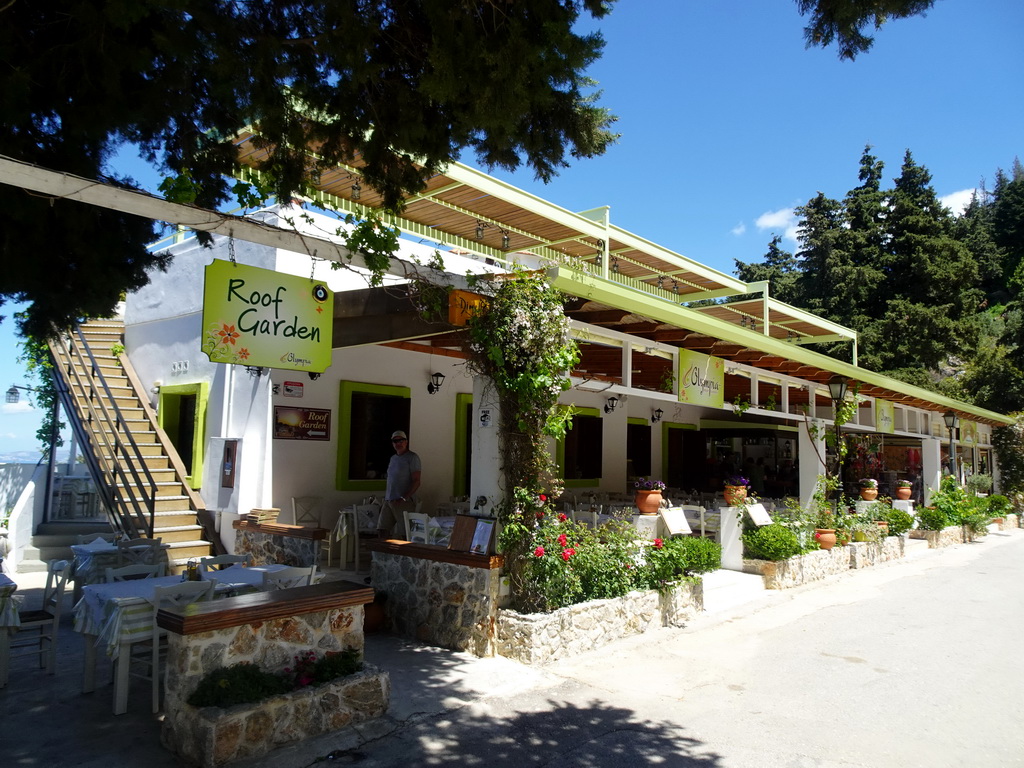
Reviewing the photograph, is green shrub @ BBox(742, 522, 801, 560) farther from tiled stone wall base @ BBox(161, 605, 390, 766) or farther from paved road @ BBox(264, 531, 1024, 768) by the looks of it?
tiled stone wall base @ BBox(161, 605, 390, 766)

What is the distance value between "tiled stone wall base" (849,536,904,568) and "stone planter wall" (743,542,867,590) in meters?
0.40

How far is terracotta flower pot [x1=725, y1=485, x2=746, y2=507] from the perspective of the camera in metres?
10.3

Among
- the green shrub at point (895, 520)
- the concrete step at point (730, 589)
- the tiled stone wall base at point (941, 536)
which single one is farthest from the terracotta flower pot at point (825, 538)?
the tiled stone wall base at point (941, 536)

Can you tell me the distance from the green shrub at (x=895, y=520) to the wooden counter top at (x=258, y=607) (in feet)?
39.6

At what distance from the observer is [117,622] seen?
4727 mm

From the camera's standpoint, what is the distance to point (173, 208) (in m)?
4.14

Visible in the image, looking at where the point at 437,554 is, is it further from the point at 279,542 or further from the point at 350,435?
the point at 350,435

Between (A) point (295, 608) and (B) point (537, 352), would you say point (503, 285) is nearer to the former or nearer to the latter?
(B) point (537, 352)

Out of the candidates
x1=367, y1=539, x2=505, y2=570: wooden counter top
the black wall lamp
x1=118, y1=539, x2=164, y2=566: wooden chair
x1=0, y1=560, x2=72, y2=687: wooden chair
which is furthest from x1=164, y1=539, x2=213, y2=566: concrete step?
the black wall lamp

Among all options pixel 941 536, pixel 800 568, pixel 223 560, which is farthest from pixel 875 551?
pixel 223 560

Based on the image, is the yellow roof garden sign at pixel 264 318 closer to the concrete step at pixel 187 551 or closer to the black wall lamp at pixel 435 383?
the concrete step at pixel 187 551

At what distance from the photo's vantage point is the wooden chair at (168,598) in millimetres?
4797

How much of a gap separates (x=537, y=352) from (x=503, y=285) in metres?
0.66

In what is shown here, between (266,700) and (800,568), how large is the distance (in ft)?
27.2
